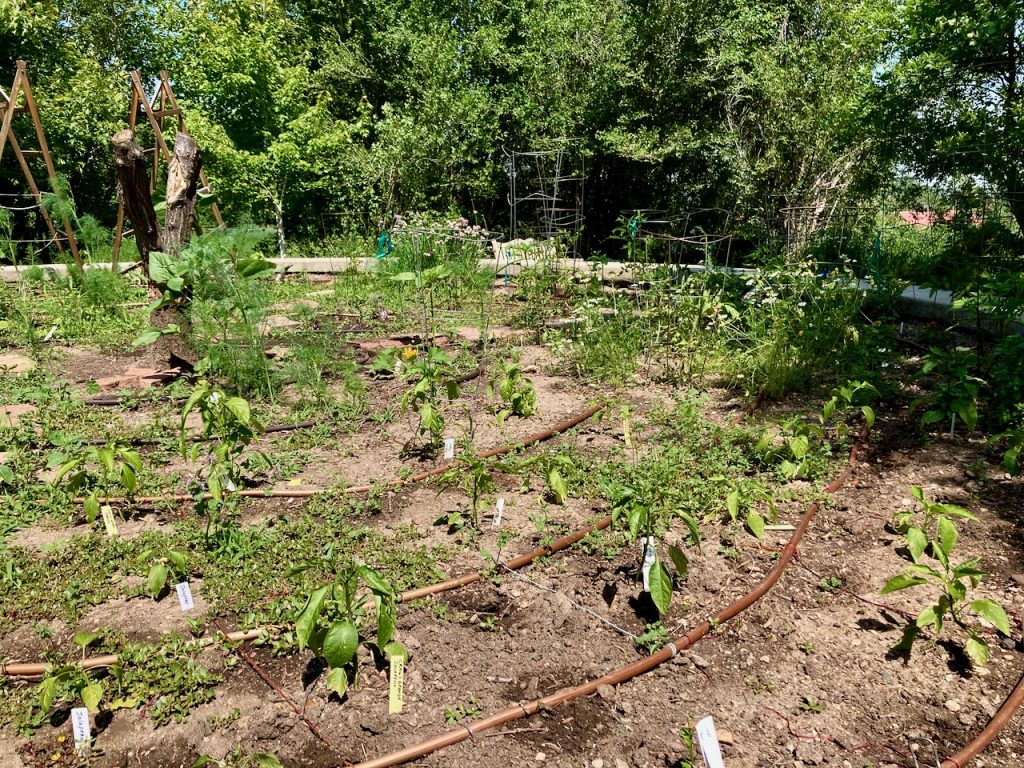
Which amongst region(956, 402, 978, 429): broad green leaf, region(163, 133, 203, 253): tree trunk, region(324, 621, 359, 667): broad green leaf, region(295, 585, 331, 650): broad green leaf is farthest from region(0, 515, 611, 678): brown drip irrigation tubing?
region(163, 133, 203, 253): tree trunk

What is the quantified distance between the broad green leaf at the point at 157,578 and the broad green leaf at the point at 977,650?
2514mm

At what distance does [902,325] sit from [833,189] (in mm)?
4797

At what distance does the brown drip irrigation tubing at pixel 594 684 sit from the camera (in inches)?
77.4

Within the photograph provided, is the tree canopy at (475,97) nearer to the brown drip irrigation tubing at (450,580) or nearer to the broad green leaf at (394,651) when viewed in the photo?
the brown drip irrigation tubing at (450,580)

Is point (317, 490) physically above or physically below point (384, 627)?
below

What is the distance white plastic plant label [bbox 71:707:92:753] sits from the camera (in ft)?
6.49

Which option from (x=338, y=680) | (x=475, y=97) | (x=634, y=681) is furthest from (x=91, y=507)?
(x=475, y=97)

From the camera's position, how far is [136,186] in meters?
5.21

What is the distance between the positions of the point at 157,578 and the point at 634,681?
1566 millimetres

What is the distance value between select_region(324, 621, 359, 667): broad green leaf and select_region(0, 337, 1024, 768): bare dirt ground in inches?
7.6

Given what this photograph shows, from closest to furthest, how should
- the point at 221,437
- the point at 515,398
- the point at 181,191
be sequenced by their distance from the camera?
the point at 221,437, the point at 515,398, the point at 181,191

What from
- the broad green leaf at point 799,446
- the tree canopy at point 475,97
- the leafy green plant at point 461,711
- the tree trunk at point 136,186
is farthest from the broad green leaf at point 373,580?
the tree canopy at point 475,97

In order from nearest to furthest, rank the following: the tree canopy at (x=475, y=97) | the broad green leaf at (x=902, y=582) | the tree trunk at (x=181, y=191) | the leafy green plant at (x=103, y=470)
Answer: the broad green leaf at (x=902, y=582) < the leafy green plant at (x=103, y=470) < the tree trunk at (x=181, y=191) < the tree canopy at (x=475, y=97)

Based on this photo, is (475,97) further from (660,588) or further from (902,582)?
(902,582)
